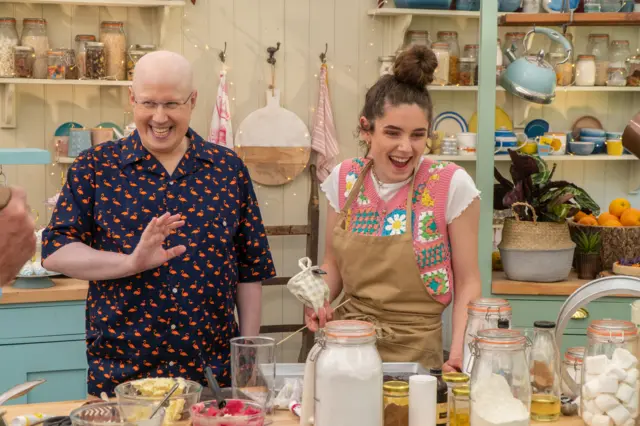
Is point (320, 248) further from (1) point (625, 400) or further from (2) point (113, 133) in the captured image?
(1) point (625, 400)

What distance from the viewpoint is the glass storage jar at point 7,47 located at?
3941mm

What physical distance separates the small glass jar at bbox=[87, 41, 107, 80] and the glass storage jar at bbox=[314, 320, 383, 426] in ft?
9.00

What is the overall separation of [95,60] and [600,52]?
98.2 inches

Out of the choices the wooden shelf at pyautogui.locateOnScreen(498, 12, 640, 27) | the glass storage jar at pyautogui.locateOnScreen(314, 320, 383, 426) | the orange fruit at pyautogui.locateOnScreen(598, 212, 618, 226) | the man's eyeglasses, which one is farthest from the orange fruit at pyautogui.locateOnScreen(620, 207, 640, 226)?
the glass storage jar at pyautogui.locateOnScreen(314, 320, 383, 426)

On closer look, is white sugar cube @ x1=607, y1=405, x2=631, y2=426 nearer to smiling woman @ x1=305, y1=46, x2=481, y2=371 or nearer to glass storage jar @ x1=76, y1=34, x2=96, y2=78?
smiling woman @ x1=305, y1=46, x2=481, y2=371

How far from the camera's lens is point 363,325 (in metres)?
1.65

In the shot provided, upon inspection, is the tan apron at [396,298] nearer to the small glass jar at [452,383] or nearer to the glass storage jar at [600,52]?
the small glass jar at [452,383]

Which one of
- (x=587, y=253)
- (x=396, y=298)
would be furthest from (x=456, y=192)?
(x=587, y=253)

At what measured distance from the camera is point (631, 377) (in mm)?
1759

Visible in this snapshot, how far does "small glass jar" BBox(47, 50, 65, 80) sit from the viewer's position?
3991 millimetres

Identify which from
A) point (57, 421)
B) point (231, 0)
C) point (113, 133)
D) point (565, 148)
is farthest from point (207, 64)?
point (57, 421)

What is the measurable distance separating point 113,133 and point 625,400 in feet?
9.52

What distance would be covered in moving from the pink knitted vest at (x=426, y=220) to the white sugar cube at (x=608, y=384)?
0.68 m

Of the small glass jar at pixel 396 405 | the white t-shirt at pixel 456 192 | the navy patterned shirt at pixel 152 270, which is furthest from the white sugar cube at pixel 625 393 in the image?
the navy patterned shirt at pixel 152 270
